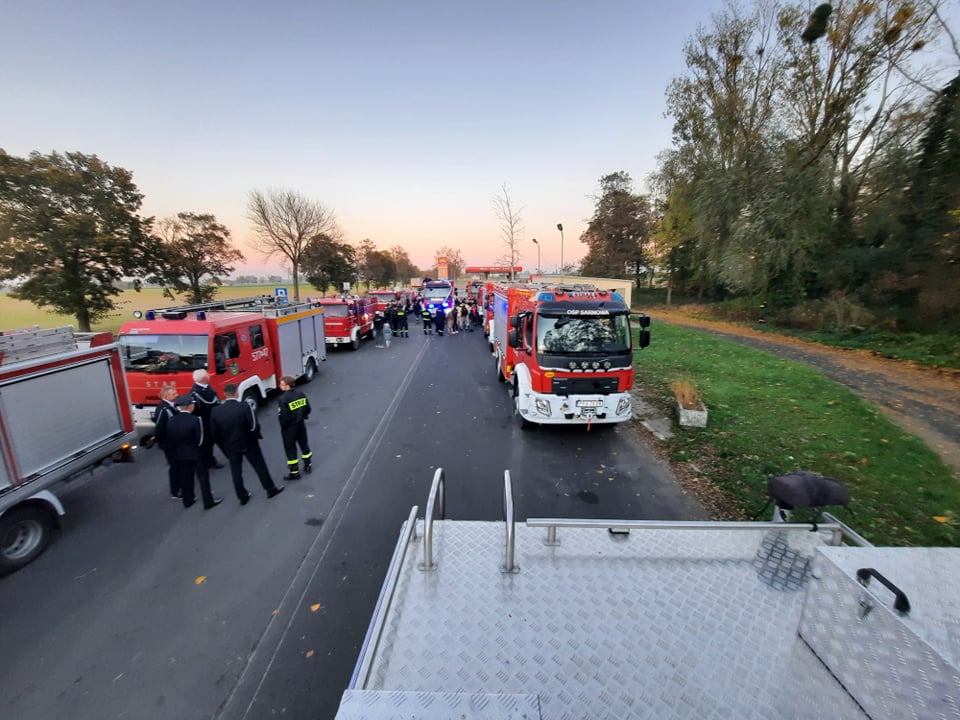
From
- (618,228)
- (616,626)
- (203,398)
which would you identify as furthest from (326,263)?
(616,626)

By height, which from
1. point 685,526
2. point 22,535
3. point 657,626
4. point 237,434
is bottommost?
point 22,535

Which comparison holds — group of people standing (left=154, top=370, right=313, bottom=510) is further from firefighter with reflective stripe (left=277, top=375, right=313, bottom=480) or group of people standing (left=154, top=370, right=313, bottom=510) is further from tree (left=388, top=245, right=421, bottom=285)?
tree (left=388, top=245, right=421, bottom=285)

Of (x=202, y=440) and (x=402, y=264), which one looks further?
(x=402, y=264)

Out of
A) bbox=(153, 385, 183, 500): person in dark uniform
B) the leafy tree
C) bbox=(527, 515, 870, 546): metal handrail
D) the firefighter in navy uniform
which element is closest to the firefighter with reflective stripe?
bbox=(153, 385, 183, 500): person in dark uniform

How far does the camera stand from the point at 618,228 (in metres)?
40.2

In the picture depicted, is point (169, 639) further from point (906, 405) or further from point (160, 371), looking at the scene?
point (906, 405)

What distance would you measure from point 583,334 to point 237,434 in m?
5.94

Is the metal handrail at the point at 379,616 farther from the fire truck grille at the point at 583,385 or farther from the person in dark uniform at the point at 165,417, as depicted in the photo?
the fire truck grille at the point at 583,385

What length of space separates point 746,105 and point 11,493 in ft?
103

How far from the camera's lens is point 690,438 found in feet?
25.9

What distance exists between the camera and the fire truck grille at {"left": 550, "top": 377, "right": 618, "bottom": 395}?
299 inches

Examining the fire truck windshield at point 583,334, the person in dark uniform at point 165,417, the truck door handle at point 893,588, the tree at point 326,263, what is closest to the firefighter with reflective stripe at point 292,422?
the person in dark uniform at point 165,417

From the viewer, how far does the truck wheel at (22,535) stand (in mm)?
4402

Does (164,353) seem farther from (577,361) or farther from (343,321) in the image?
(343,321)
